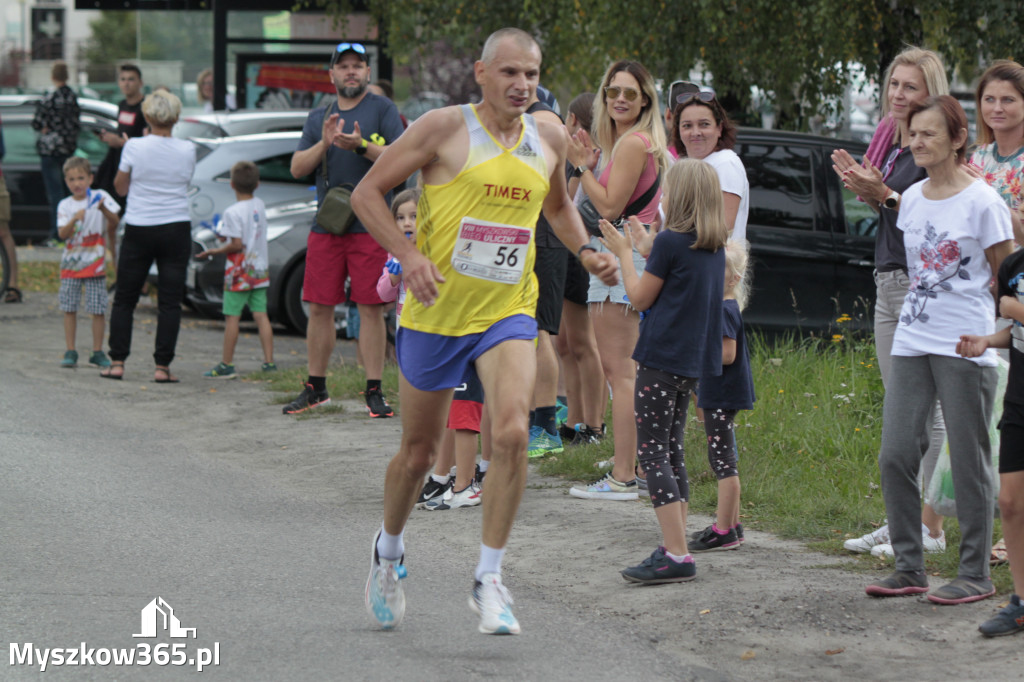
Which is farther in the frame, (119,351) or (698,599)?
(119,351)

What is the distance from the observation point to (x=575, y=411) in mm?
8625

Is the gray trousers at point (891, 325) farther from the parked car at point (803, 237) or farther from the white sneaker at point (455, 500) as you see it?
the parked car at point (803, 237)

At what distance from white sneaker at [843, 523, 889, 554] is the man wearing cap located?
4059mm

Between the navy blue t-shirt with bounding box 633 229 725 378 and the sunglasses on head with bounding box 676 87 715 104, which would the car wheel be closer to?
the sunglasses on head with bounding box 676 87 715 104

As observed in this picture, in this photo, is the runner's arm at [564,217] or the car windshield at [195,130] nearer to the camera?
the runner's arm at [564,217]

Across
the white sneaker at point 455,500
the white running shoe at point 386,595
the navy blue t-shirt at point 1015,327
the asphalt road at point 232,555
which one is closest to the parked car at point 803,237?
the asphalt road at point 232,555

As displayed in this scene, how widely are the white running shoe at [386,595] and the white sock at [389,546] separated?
0.02m

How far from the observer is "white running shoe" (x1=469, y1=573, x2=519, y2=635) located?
472cm

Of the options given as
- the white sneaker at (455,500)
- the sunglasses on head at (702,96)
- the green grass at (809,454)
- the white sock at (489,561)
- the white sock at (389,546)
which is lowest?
the white sneaker at (455,500)

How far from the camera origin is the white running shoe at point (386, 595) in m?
4.97

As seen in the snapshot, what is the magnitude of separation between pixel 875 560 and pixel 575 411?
305 cm

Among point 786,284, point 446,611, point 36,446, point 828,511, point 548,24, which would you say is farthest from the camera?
point 548,24

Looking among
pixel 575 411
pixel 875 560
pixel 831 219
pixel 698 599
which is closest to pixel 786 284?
pixel 831 219

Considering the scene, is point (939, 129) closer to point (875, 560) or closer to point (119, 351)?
point (875, 560)
